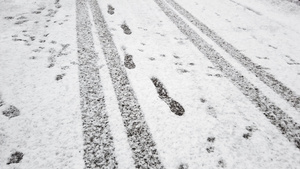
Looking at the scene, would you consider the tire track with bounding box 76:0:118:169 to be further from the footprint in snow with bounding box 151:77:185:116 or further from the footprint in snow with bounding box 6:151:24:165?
the footprint in snow with bounding box 151:77:185:116

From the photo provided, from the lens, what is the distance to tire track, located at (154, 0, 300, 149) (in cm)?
176

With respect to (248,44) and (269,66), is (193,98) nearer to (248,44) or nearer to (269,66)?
(269,66)

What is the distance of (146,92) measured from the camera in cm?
209

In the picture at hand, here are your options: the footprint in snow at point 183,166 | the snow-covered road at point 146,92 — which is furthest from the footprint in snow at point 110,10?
the footprint in snow at point 183,166

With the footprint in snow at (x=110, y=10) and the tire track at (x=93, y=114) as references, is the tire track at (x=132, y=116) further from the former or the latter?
the footprint in snow at (x=110, y=10)

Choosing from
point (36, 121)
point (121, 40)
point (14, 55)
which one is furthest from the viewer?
point (121, 40)

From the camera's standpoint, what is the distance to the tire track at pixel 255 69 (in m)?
2.13

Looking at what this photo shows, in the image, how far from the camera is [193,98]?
2.04m

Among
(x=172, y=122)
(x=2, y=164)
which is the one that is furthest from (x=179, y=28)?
(x=2, y=164)

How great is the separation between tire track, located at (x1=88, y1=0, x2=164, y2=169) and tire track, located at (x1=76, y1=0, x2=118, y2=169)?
0.50ft

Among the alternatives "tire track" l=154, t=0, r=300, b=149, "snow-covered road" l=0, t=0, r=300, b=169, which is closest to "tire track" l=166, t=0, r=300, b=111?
"snow-covered road" l=0, t=0, r=300, b=169

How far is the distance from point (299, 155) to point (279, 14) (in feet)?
12.3

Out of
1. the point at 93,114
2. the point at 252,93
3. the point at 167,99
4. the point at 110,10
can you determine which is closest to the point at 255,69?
the point at 252,93

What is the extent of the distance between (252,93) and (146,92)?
1090 mm
